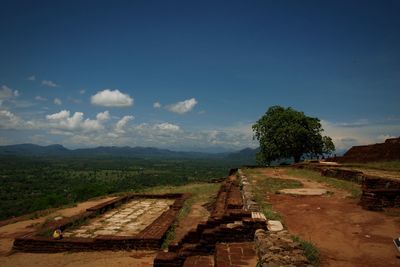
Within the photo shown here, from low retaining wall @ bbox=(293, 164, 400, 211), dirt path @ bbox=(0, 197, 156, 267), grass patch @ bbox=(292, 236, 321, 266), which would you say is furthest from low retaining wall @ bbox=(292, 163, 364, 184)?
dirt path @ bbox=(0, 197, 156, 267)

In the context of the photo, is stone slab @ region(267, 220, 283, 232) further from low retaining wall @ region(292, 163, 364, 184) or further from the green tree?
the green tree

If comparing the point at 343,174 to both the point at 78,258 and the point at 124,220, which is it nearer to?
the point at 124,220

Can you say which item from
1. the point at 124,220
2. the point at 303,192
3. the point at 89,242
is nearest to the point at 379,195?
the point at 303,192

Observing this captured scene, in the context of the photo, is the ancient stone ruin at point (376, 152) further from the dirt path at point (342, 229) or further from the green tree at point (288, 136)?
the dirt path at point (342, 229)

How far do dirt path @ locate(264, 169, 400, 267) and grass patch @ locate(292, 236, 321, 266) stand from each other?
98mm

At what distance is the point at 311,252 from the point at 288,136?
23883mm

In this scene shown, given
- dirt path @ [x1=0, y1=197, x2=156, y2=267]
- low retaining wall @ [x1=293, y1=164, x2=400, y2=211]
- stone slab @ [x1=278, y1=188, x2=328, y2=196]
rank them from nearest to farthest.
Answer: dirt path @ [x1=0, y1=197, x2=156, y2=267] → low retaining wall @ [x1=293, y1=164, x2=400, y2=211] → stone slab @ [x1=278, y1=188, x2=328, y2=196]

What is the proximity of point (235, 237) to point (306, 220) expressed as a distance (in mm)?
1812

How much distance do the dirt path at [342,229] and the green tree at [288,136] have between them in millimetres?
19129

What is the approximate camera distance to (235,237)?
19.3 ft

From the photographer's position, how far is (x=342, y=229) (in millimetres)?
6098

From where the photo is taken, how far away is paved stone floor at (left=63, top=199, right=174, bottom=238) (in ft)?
31.4

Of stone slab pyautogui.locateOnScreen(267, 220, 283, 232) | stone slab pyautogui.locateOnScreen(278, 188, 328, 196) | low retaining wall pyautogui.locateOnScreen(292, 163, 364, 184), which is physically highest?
low retaining wall pyautogui.locateOnScreen(292, 163, 364, 184)

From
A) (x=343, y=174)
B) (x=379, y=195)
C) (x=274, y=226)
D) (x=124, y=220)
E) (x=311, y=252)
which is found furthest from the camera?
(x=343, y=174)
